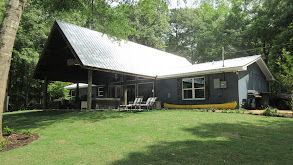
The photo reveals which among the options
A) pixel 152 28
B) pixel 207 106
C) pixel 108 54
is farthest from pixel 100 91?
pixel 152 28

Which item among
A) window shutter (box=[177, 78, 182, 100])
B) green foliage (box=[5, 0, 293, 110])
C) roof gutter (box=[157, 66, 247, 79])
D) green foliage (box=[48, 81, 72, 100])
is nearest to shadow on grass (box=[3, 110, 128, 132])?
window shutter (box=[177, 78, 182, 100])

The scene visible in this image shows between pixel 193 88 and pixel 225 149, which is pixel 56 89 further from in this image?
pixel 225 149

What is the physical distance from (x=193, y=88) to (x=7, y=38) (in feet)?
36.7

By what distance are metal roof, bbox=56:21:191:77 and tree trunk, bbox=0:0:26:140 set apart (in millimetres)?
4628

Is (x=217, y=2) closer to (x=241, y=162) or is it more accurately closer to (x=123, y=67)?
(x=123, y=67)

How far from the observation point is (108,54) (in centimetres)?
1359

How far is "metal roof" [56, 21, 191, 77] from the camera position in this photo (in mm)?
11372

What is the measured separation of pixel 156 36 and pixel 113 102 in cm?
2468

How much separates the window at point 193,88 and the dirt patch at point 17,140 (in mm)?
10340

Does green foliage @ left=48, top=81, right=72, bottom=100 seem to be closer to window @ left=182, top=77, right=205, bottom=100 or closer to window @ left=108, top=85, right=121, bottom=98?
window @ left=108, top=85, right=121, bottom=98

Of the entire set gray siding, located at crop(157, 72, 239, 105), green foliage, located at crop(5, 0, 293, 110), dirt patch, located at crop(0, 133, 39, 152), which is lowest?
dirt patch, located at crop(0, 133, 39, 152)

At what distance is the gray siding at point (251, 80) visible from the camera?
12.0 meters

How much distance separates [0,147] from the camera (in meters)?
4.62

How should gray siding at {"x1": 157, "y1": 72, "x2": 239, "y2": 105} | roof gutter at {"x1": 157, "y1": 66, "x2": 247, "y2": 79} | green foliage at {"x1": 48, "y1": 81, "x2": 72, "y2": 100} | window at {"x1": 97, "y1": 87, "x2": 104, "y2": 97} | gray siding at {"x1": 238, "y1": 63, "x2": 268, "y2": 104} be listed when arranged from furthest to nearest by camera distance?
window at {"x1": 97, "y1": 87, "x2": 104, "y2": 97}
green foliage at {"x1": 48, "y1": 81, "x2": 72, "y2": 100}
gray siding at {"x1": 238, "y1": 63, "x2": 268, "y2": 104}
gray siding at {"x1": 157, "y1": 72, "x2": 239, "y2": 105}
roof gutter at {"x1": 157, "y1": 66, "x2": 247, "y2": 79}
